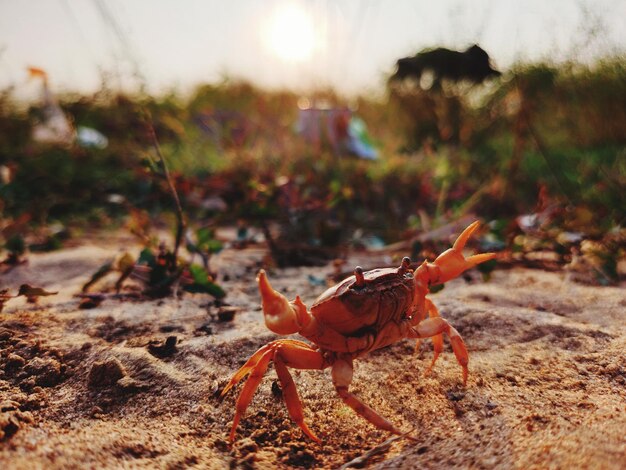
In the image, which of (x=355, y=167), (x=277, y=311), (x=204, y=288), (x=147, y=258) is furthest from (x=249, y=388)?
(x=355, y=167)

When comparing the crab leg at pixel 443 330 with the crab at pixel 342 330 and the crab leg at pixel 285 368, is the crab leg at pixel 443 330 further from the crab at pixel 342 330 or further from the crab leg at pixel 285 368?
the crab leg at pixel 285 368

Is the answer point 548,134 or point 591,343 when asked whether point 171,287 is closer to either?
point 591,343

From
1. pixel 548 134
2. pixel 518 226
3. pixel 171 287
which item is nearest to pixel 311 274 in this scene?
pixel 171 287

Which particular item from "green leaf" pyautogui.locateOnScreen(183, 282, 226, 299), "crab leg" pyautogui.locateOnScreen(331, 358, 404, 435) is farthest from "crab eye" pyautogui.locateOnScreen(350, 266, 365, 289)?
"green leaf" pyautogui.locateOnScreen(183, 282, 226, 299)

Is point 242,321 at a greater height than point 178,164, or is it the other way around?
point 178,164

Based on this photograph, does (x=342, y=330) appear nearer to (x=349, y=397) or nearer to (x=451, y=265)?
(x=349, y=397)

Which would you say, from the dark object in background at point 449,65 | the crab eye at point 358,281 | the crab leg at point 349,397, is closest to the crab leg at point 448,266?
the crab eye at point 358,281

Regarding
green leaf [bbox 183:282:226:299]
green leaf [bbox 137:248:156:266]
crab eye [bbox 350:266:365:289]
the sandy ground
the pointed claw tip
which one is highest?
the pointed claw tip

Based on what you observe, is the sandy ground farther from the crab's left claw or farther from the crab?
the crab's left claw
